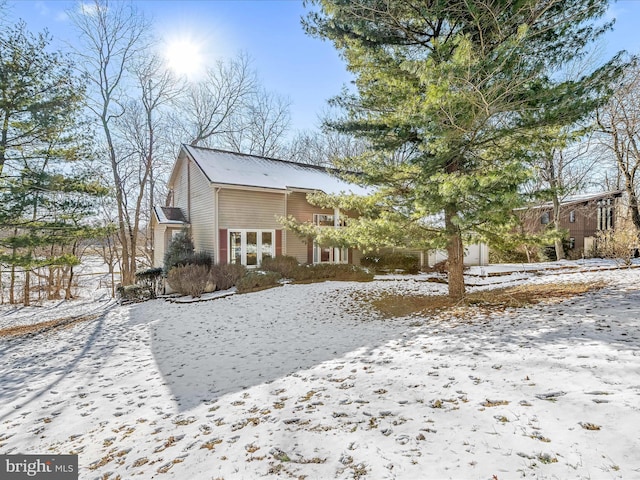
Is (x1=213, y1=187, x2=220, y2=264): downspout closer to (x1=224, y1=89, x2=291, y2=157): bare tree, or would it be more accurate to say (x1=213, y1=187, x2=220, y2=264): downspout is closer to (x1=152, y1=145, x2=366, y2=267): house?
(x1=152, y1=145, x2=366, y2=267): house

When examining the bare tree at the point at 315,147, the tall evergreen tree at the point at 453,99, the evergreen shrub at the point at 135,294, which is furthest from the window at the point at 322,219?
the bare tree at the point at 315,147

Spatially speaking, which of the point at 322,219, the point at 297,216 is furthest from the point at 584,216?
the point at 297,216

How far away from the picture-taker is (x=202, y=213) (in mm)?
13859

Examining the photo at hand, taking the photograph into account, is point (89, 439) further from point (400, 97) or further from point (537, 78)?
point (537, 78)

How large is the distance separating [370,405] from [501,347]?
94.3 inches

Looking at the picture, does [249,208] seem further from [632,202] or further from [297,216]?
[632,202]

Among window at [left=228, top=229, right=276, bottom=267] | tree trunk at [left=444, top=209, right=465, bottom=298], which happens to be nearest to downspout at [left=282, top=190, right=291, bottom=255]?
window at [left=228, top=229, right=276, bottom=267]

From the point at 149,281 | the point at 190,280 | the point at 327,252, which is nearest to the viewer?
the point at 190,280

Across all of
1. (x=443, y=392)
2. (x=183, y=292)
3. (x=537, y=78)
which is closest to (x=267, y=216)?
(x=183, y=292)

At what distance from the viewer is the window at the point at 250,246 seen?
520 inches

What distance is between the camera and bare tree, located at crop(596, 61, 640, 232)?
46.2ft

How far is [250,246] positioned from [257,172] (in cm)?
386

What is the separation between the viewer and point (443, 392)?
3.31 meters

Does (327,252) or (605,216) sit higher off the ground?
(605,216)
